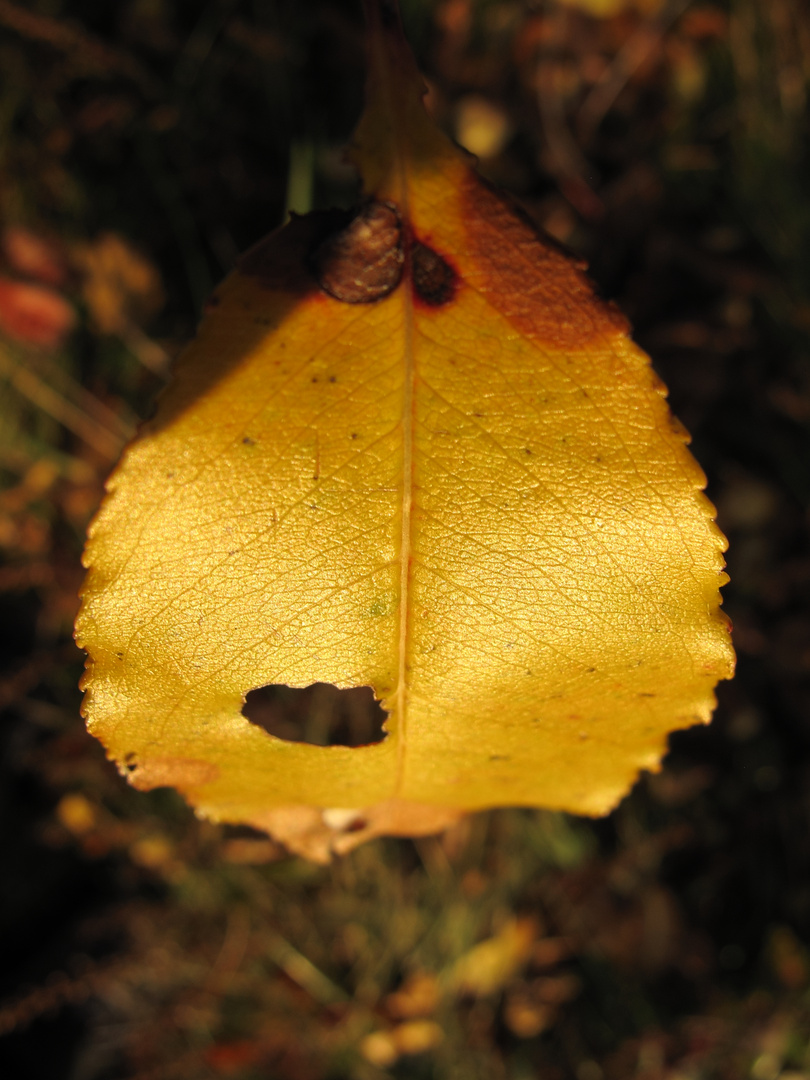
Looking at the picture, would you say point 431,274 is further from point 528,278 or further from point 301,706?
point 301,706

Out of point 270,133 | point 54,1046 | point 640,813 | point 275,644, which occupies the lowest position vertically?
point 54,1046

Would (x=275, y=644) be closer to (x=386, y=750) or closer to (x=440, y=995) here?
(x=386, y=750)

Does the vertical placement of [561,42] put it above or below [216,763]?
above

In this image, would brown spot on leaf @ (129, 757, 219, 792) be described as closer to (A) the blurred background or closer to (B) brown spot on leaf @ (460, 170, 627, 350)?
(B) brown spot on leaf @ (460, 170, 627, 350)

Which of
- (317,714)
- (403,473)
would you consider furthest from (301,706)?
(403,473)

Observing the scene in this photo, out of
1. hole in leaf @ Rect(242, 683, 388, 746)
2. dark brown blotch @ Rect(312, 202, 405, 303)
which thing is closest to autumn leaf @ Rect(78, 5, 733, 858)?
dark brown blotch @ Rect(312, 202, 405, 303)

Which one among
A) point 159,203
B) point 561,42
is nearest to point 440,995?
point 159,203

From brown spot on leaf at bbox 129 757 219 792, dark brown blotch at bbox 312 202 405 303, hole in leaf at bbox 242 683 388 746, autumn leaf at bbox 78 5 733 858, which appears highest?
dark brown blotch at bbox 312 202 405 303

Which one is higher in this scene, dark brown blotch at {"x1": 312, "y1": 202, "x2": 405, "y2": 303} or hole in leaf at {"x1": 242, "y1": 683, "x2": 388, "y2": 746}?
dark brown blotch at {"x1": 312, "y1": 202, "x2": 405, "y2": 303}

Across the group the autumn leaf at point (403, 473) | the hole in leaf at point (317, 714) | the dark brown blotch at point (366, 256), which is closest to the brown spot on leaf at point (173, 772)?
the autumn leaf at point (403, 473)
